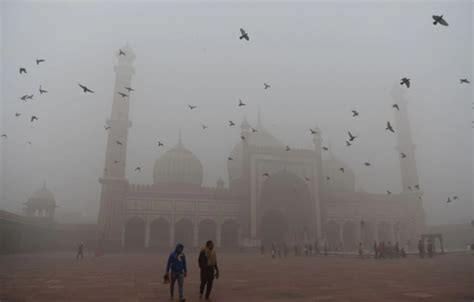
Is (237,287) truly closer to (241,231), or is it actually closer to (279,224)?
(241,231)

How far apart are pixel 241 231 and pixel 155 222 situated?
6.76 m

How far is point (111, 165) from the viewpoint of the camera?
92.4ft

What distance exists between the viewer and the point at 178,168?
34500 millimetres

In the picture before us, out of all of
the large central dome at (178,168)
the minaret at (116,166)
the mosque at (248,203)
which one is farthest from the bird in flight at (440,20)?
the large central dome at (178,168)

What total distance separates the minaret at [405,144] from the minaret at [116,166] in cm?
2572

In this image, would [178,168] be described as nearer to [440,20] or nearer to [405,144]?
[405,144]

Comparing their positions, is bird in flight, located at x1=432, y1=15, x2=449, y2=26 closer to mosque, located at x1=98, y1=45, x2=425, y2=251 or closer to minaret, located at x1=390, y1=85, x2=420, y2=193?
mosque, located at x1=98, y1=45, x2=425, y2=251

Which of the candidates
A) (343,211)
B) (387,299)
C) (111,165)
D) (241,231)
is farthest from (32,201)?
(387,299)

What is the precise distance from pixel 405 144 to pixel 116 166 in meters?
27.0

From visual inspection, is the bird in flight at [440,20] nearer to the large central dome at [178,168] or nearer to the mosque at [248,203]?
the mosque at [248,203]

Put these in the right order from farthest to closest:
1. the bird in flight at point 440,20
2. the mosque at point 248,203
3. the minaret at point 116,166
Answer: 1. the mosque at point 248,203
2. the minaret at point 116,166
3. the bird in flight at point 440,20

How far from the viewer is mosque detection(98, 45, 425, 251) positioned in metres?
27.8

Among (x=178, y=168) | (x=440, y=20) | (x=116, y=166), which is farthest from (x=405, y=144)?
(x=440, y=20)

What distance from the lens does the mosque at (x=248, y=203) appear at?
27.8m
